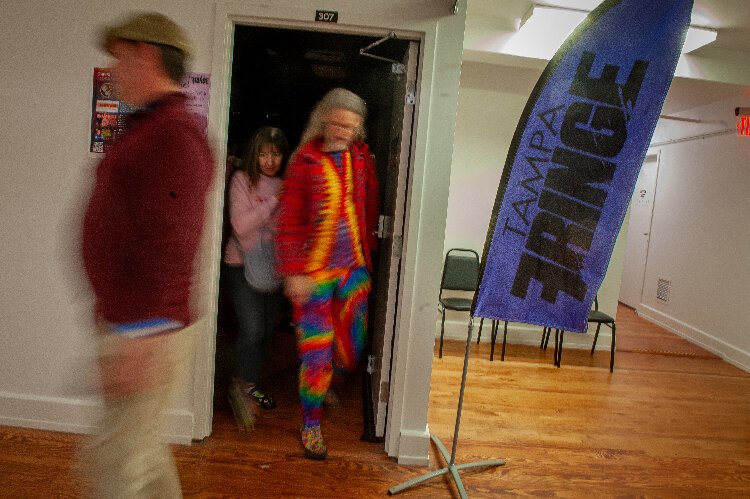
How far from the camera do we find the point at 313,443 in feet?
7.78

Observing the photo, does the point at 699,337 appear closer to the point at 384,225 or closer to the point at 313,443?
the point at 384,225

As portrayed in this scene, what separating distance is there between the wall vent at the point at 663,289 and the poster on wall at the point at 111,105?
5523 mm

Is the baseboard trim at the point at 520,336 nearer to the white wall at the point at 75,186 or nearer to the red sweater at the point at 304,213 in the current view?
the white wall at the point at 75,186

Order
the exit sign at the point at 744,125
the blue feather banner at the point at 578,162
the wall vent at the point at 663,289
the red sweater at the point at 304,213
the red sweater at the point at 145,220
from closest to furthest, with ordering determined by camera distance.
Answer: the red sweater at the point at 145,220
the blue feather banner at the point at 578,162
the red sweater at the point at 304,213
the exit sign at the point at 744,125
the wall vent at the point at 663,289

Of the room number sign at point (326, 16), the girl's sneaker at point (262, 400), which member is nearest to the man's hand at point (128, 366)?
the room number sign at point (326, 16)

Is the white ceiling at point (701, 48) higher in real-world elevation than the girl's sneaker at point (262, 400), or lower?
higher

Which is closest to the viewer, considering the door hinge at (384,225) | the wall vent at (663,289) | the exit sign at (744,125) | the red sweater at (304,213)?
the red sweater at (304,213)

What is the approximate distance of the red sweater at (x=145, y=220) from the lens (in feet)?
3.82

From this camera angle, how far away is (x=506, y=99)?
4.58 metres

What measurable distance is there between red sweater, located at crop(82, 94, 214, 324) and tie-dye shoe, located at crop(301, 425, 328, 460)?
1355mm

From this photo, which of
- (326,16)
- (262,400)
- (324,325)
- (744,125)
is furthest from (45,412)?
(744,125)

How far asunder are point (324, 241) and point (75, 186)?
3.80 ft

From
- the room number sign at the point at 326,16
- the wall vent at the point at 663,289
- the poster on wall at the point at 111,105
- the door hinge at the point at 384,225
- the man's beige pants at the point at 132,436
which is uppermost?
the room number sign at the point at 326,16

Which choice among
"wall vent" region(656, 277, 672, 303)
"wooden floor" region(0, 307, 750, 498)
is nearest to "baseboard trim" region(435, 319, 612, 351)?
"wooden floor" region(0, 307, 750, 498)
